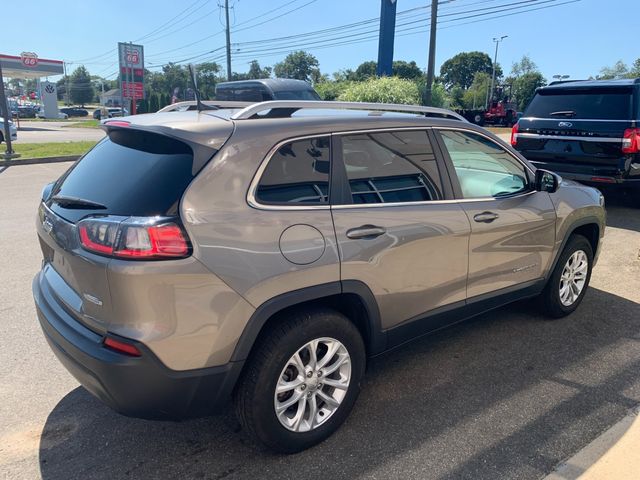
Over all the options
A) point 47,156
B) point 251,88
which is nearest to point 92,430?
point 251,88

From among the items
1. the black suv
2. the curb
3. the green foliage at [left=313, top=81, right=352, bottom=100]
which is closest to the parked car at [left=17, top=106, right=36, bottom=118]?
the green foliage at [left=313, top=81, right=352, bottom=100]

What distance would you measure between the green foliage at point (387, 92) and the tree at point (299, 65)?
9192 cm

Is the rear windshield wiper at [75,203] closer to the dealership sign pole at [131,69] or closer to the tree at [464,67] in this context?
the dealership sign pole at [131,69]

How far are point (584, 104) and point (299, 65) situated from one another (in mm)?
107054

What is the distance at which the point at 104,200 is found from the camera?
2369 mm

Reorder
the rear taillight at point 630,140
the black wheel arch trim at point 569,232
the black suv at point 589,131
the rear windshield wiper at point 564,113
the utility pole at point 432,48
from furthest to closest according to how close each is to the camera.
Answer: the utility pole at point 432,48 < the rear windshield wiper at point 564,113 < the black suv at point 589,131 < the rear taillight at point 630,140 < the black wheel arch trim at point 569,232

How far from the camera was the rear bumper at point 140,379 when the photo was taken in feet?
7.04

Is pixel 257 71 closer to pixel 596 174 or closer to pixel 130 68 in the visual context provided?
pixel 130 68

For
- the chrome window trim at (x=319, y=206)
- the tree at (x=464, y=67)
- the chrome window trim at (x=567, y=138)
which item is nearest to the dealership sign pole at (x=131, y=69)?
the chrome window trim at (x=567, y=138)

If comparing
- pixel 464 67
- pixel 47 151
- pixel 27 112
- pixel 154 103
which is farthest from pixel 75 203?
pixel 464 67

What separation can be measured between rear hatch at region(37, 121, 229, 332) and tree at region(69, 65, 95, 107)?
122846 mm

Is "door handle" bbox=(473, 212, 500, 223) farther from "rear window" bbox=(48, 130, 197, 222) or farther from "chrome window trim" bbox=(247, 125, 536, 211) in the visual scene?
"rear window" bbox=(48, 130, 197, 222)

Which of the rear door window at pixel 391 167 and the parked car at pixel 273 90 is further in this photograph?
the parked car at pixel 273 90

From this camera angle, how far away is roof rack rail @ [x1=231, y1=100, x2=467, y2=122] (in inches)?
103
